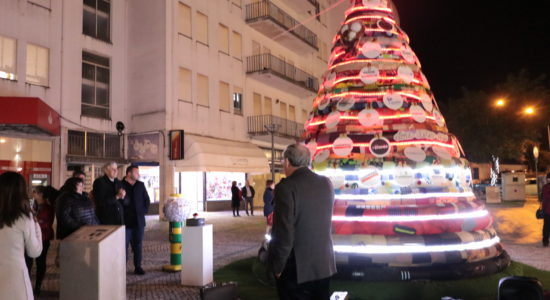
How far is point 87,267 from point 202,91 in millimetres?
19003

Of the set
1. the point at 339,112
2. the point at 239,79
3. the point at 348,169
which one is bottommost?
the point at 348,169

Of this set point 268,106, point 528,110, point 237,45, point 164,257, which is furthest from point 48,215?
point 528,110

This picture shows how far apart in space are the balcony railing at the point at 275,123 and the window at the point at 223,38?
3.95m

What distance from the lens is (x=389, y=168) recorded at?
7234mm

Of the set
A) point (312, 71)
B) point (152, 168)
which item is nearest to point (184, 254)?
point (152, 168)

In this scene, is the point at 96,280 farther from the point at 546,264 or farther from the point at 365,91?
the point at 546,264

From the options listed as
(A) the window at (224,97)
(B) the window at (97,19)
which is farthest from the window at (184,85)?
(B) the window at (97,19)

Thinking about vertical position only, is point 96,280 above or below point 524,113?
below

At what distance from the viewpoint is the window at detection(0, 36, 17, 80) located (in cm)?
1590

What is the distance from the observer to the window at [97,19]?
1944cm

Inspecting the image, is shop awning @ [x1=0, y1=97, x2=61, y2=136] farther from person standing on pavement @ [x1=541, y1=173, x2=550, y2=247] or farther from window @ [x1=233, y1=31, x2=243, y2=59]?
window @ [x1=233, y1=31, x2=243, y2=59]

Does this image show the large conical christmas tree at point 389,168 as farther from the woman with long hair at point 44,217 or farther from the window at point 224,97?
the window at point 224,97

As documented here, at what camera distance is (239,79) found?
1005 inches

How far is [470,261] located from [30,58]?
52.2 ft
